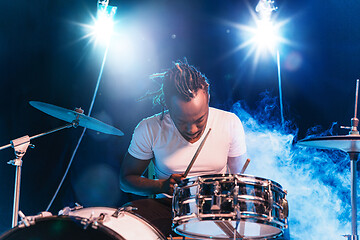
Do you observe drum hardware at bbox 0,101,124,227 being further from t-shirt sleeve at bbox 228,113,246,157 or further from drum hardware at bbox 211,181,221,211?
drum hardware at bbox 211,181,221,211

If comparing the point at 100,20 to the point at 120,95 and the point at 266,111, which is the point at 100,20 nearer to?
the point at 120,95

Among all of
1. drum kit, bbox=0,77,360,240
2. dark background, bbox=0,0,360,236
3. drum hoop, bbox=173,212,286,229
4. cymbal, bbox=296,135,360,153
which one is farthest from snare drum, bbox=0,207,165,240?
dark background, bbox=0,0,360,236

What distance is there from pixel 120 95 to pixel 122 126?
9.7 inches

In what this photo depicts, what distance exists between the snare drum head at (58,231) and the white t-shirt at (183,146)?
105cm

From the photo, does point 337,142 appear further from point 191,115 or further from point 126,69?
point 126,69

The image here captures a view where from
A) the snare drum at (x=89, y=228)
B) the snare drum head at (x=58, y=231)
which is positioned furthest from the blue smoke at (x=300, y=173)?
the snare drum head at (x=58, y=231)

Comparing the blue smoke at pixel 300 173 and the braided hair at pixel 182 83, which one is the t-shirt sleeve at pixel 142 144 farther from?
the blue smoke at pixel 300 173

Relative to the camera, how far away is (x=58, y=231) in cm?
141

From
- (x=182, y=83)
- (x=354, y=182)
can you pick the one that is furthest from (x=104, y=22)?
(x=354, y=182)

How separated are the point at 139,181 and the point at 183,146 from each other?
1.14ft

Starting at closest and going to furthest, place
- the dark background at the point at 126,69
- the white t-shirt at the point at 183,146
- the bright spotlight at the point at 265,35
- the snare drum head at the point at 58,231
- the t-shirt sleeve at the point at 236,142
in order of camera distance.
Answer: the snare drum head at the point at 58,231, the white t-shirt at the point at 183,146, the t-shirt sleeve at the point at 236,142, the dark background at the point at 126,69, the bright spotlight at the point at 265,35

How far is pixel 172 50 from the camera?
3.27 m

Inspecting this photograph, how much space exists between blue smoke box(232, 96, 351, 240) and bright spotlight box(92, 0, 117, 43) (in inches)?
47.6

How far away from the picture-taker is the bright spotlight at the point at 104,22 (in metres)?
3.16
